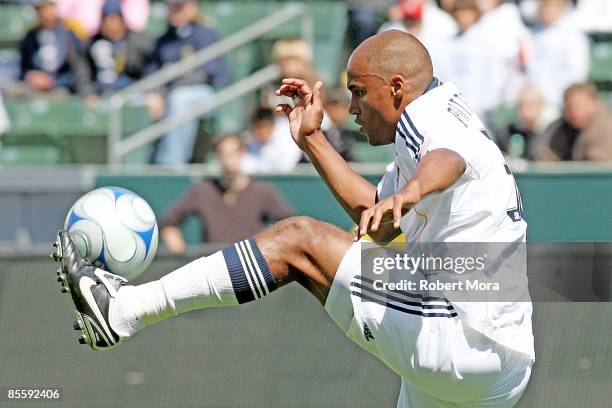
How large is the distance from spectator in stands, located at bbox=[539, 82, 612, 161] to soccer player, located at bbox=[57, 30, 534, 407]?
5.33 metres

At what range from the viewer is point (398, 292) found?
167 inches

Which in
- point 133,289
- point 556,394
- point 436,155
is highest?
point 436,155

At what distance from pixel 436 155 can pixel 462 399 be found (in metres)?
1.02

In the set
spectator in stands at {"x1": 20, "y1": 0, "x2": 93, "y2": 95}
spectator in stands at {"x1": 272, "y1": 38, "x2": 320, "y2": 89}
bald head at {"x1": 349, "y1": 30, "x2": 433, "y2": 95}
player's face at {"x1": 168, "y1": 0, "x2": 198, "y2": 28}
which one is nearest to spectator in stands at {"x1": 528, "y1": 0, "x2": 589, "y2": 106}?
spectator in stands at {"x1": 272, "y1": 38, "x2": 320, "y2": 89}

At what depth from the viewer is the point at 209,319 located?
19.9ft

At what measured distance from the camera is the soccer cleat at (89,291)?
14.2ft

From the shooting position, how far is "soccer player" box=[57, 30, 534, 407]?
417 centimetres

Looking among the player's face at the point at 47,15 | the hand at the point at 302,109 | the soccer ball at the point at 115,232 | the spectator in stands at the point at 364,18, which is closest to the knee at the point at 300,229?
the hand at the point at 302,109

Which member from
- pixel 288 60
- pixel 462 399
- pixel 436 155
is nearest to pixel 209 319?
pixel 462 399

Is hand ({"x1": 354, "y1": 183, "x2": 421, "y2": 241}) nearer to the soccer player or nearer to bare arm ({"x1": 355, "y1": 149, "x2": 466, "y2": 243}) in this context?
bare arm ({"x1": 355, "y1": 149, "x2": 466, "y2": 243})

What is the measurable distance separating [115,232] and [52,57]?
6.33 meters

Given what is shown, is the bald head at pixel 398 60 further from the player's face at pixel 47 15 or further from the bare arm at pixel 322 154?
the player's face at pixel 47 15

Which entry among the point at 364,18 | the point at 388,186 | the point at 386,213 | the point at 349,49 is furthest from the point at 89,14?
the point at 386,213

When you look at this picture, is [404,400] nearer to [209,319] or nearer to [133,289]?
[133,289]
